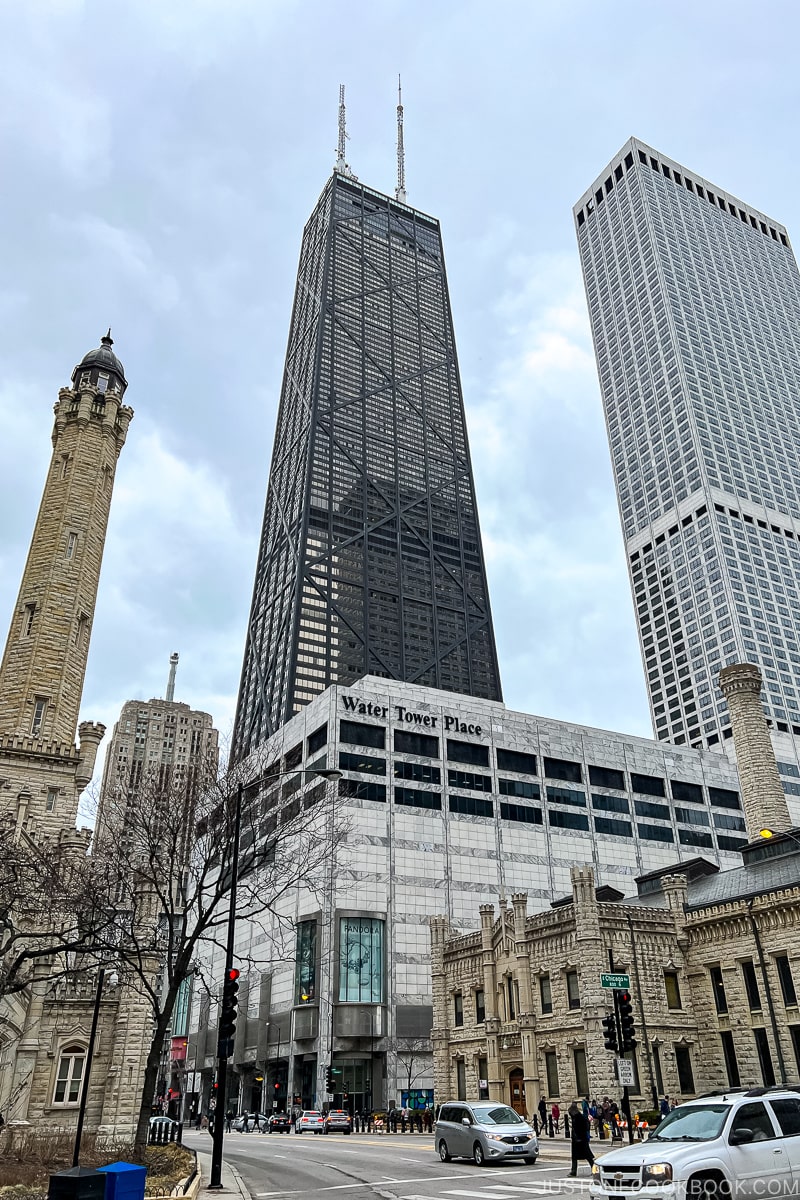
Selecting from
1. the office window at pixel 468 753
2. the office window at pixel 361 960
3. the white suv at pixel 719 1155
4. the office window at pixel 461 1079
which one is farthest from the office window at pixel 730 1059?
the office window at pixel 468 753

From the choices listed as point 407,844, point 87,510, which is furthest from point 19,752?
point 407,844

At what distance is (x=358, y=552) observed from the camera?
563ft

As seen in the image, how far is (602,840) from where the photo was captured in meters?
96.2

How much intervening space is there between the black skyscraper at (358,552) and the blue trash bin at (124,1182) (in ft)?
469

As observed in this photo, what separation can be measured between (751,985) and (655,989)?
15.7 feet

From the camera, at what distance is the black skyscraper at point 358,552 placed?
536 ft

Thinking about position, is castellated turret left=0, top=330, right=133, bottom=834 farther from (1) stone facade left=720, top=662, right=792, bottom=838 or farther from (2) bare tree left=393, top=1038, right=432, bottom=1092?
(1) stone facade left=720, top=662, right=792, bottom=838

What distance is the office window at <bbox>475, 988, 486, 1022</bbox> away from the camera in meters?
50.6

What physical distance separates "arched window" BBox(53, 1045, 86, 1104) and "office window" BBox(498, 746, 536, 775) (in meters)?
62.3

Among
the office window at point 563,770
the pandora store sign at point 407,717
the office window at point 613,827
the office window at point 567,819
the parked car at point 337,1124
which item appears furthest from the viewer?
the office window at point 563,770

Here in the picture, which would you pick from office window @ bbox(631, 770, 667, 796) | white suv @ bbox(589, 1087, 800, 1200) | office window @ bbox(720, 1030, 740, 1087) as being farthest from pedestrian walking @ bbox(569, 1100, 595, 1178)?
office window @ bbox(631, 770, 667, 796)

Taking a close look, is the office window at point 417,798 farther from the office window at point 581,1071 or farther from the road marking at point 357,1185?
the road marking at point 357,1185

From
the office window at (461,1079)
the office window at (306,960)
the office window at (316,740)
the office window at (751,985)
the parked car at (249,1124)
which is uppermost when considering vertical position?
the office window at (316,740)

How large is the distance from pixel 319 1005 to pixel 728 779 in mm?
63633
